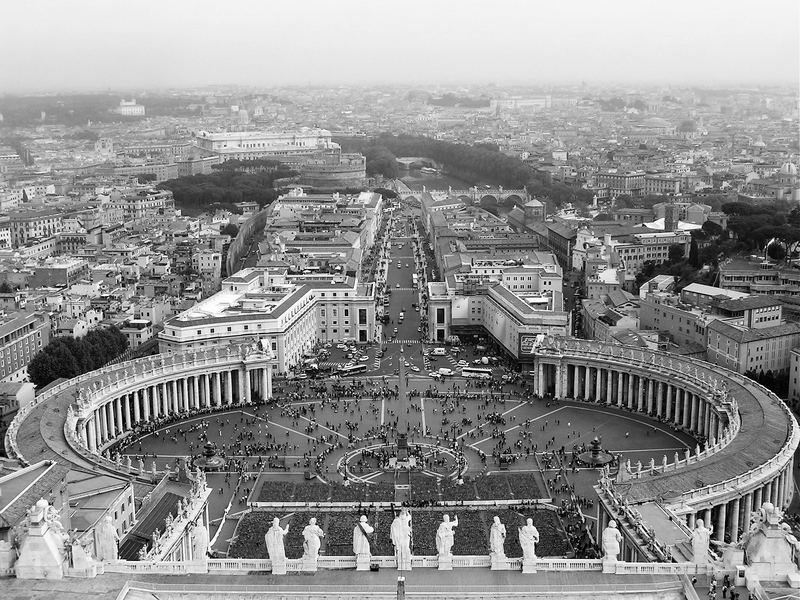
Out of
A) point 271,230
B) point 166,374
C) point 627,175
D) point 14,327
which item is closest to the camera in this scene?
point 166,374

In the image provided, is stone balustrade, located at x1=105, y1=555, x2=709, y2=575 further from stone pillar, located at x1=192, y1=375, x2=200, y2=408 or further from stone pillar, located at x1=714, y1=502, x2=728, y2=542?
stone pillar, located at x1=192, y1=375, x2=200, y2=408

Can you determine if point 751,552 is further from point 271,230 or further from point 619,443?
point 271,230

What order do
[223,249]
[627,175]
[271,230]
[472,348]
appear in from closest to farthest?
[472,348]
[223,249]
[271,230]
[627,175]

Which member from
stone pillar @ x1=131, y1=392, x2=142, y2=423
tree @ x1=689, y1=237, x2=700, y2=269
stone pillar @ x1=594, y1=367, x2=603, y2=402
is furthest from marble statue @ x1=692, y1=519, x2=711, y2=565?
tree @ x1=689, y1=237, x2=700, y2=269

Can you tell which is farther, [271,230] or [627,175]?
[627,175]

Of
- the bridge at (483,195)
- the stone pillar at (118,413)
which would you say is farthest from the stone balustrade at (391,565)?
the bridge at (483,195)

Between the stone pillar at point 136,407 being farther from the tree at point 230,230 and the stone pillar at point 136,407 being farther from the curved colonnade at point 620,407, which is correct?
the tree at point 230,230

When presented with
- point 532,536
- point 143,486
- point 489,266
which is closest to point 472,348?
point 489,266
